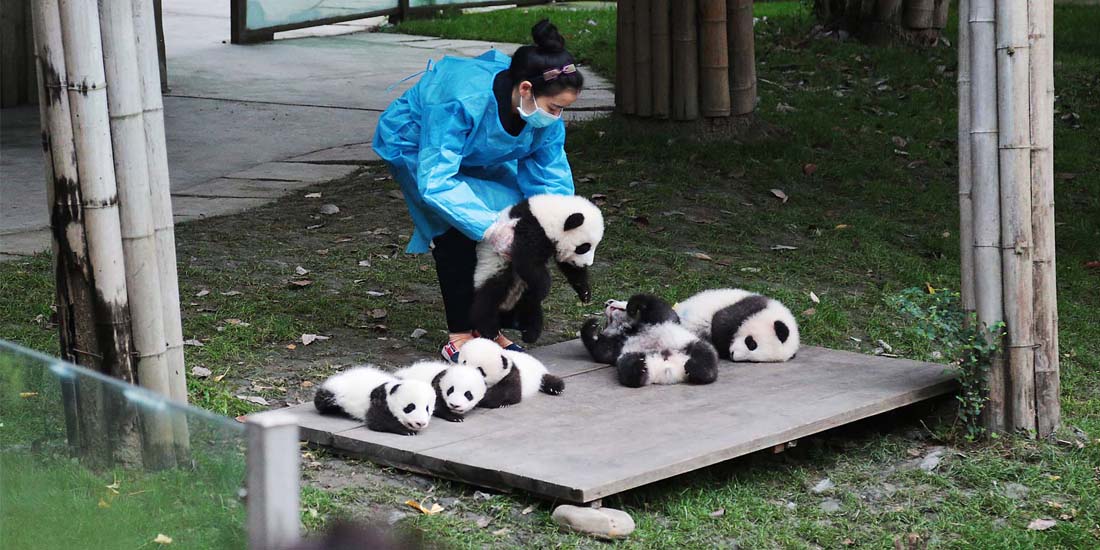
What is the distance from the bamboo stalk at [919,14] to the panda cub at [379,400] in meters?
8.77

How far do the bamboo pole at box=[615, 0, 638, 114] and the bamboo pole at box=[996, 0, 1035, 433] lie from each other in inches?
176

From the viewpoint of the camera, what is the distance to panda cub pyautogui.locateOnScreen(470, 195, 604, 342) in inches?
181

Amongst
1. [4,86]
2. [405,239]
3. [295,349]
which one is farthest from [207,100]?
[295,349]

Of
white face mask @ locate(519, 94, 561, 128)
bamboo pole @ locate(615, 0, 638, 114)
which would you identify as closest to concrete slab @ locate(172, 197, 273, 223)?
bamboo pole @ locate(615, 0, 638, 114)

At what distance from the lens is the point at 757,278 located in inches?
256

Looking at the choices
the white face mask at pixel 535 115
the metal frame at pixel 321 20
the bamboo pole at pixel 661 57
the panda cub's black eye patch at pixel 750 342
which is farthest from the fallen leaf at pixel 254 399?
the metal frame at pixel 321 20

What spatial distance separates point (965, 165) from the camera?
426 centimetres

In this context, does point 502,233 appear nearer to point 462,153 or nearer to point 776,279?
point 462,153

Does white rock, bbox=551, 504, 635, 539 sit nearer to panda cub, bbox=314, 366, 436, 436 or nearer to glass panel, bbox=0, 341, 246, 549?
panda cub, bbox=314, 366, 436, 436

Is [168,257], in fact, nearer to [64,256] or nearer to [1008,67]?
[64,256]

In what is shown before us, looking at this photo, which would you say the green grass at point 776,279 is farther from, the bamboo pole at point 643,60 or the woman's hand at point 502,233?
the woman's hand at point 502,233

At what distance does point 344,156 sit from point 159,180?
5463 mm

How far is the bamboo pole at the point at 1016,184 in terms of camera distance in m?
4.12

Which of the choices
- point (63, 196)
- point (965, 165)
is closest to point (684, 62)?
point (965, 165)
